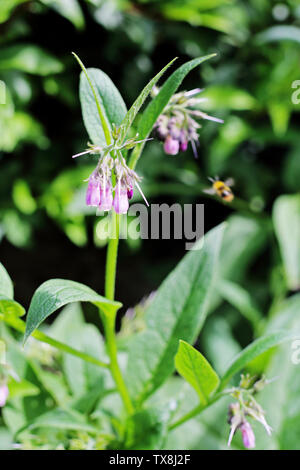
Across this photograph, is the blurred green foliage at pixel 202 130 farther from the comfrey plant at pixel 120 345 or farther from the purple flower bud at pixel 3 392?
the purple flower bud at pixel 3 392

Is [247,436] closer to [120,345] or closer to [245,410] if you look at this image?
[245,410]

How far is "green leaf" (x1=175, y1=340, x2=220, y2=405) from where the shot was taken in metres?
0.77

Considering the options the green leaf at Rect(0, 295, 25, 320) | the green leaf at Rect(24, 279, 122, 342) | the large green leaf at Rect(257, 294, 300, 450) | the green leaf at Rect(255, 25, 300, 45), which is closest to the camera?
the green leaf at Rect(24, 279, 122, 342)

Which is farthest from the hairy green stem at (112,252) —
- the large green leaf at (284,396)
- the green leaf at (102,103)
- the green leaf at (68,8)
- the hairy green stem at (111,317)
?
the green leaf at (68,8)

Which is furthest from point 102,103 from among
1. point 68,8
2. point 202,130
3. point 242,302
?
point 202,130

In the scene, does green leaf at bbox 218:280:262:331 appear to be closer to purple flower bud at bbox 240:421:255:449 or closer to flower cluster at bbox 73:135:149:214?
purple flower bud at bbox 240:421:255:449

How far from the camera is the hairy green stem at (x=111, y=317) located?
0.73 meters

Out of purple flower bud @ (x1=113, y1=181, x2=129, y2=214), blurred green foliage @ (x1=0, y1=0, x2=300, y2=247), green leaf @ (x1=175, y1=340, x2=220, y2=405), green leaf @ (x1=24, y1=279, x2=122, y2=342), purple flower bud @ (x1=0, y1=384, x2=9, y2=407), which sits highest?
blurred green foliage @ (x1=0, y1=0, x2=300, y2=247)

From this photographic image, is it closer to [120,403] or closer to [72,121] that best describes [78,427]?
A: [120,403]

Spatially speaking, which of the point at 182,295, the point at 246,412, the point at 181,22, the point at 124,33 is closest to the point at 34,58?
the point at 124,33

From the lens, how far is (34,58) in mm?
1569

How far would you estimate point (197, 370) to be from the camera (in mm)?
803

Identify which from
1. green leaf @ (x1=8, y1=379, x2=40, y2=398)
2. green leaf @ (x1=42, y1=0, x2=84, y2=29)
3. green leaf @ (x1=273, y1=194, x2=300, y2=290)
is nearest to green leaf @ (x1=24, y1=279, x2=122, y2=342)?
green leaf @ (x1=8, y1=379, x2=40, y2=398)

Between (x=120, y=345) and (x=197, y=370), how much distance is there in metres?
0.49
